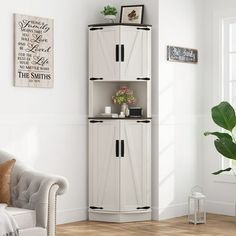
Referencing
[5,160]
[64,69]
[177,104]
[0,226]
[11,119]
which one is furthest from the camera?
[177,104]

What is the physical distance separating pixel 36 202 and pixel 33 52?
1847 millimetres

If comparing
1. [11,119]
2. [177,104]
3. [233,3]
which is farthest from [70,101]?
[233,3]

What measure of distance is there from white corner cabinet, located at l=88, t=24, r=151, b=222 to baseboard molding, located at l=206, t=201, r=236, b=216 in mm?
965

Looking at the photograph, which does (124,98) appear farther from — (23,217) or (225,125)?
(23,217)

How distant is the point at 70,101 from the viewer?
6934mm

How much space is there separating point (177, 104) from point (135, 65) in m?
0.76

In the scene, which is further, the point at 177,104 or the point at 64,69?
the point at 177,104

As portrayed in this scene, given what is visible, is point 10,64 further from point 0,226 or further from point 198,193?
point 198,193

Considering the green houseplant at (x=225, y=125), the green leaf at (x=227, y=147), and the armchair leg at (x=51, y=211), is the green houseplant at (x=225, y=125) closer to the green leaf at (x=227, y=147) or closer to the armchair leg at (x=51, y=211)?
the green leaf at (x=227, y=147)

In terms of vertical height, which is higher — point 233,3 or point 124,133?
point 233,3

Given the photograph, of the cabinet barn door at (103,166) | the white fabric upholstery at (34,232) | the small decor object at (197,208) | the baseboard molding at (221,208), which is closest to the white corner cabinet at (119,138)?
the cabinet barn door at (103,166)

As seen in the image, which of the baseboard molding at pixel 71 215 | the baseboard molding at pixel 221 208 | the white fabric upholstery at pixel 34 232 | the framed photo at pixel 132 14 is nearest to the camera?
the white fabric upholstery at pixel 34 232

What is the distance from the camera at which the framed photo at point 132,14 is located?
7.12 m

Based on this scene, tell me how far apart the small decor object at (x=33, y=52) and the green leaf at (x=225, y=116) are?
179 cm
